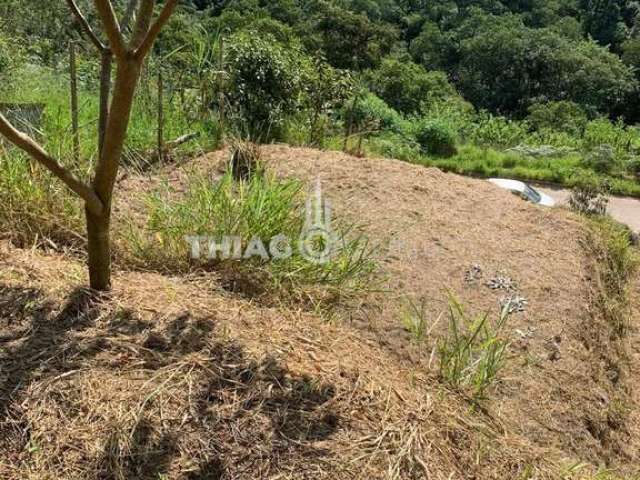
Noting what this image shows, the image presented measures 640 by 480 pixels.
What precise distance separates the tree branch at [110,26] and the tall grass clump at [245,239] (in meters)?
1.13

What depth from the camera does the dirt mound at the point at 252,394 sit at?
1620mm

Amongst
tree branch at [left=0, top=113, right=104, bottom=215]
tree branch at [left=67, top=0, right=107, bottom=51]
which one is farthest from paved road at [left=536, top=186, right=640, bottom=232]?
tree branch at [left=0, top=113, right=104, bottom=215]

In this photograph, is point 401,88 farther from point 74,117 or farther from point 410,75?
point 74,117

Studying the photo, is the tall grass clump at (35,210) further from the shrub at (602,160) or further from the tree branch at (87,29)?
the shrub at (602,160)

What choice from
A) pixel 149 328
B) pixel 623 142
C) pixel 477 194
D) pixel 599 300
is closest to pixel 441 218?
pixel 477 194

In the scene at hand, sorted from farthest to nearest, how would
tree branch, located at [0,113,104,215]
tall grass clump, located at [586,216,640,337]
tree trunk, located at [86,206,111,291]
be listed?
tall grass clump, located at [586,216,640,337], tree trunk, located at [86,206,111,291], tree branch, located at [0,113,104,215]

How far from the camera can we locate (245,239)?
277 cm

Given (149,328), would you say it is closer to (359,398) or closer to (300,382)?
(300,382)

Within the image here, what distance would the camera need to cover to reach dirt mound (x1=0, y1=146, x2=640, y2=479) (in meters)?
1.62

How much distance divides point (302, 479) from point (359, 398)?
368 millimetres

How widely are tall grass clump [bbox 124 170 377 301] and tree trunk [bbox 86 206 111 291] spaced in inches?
21.3

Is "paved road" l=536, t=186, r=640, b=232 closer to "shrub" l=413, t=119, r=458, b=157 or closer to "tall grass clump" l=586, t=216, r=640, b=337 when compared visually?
"shrub" l=413, t=119, r=458, b=157

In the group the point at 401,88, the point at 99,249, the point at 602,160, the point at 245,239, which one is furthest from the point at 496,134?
the point at 99,249

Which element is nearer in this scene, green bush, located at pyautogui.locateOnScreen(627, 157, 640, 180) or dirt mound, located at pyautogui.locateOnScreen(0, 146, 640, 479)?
dirt mound, located at pyautogui.locateOnScreen(0, 146, 640, 479)
